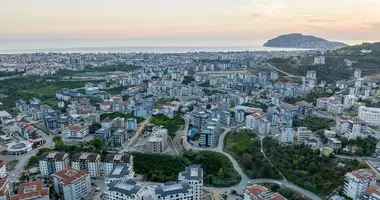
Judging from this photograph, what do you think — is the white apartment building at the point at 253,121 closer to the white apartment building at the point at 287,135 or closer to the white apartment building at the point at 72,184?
the white apartment building at the point at 287,135

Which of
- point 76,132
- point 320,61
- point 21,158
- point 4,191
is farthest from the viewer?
point 320,61

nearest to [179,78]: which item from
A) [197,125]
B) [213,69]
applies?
[213,69]

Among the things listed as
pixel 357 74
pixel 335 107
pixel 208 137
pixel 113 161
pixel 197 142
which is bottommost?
pixel 197 142

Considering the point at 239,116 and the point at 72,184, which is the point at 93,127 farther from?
the point at 239,116

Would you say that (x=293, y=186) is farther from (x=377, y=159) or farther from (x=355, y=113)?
(x=355, y=113)

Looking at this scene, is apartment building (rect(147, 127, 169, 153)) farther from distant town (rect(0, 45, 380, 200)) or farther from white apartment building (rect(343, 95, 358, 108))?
white apartment building (rect(343, 95, 358, 108))

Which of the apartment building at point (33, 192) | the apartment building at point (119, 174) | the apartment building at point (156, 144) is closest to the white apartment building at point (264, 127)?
the apartment building at point (156, 144)

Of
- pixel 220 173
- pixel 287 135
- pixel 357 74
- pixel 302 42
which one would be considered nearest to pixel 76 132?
pixel 220 173
